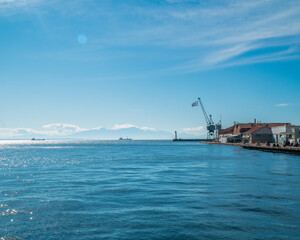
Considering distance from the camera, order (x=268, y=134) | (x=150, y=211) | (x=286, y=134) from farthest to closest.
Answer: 1. (x=268, y=134)
2. (x=286, y=134)
3. (x=150, y=211)

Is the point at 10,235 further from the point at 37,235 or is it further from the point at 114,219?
the point at 114,219

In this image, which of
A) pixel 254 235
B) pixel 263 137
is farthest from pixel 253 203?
pixel 263 137

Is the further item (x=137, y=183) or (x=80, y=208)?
(x=137, y=183)

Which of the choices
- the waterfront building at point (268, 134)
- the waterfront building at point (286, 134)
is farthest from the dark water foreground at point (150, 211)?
the waterfront building at point (268, 134)

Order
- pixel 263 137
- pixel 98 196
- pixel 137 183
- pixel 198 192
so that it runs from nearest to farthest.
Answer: pixel 98 196
pixel 198 192
pixel 137 183
pixel 263 137

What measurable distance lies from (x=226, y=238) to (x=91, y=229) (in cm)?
616

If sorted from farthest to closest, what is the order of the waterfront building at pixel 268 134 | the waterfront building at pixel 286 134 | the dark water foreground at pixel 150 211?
the waterfront building at pixel 268 134
the waterfront building at pixel 286 134
the dark water foreground at pixel 150 211

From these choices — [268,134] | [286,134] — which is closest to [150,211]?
[286,134]

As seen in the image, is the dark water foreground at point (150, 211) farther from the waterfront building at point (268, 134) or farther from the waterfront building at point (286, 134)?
the waterfront building at point (268, 134)

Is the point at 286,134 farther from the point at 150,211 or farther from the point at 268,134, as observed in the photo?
the point at 150,211

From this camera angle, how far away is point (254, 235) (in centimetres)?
1248

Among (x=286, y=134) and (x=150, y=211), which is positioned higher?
(x=286, y=134)

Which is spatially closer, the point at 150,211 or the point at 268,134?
the point at 150,211

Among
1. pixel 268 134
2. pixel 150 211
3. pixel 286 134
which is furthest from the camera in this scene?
pixel 268 134
